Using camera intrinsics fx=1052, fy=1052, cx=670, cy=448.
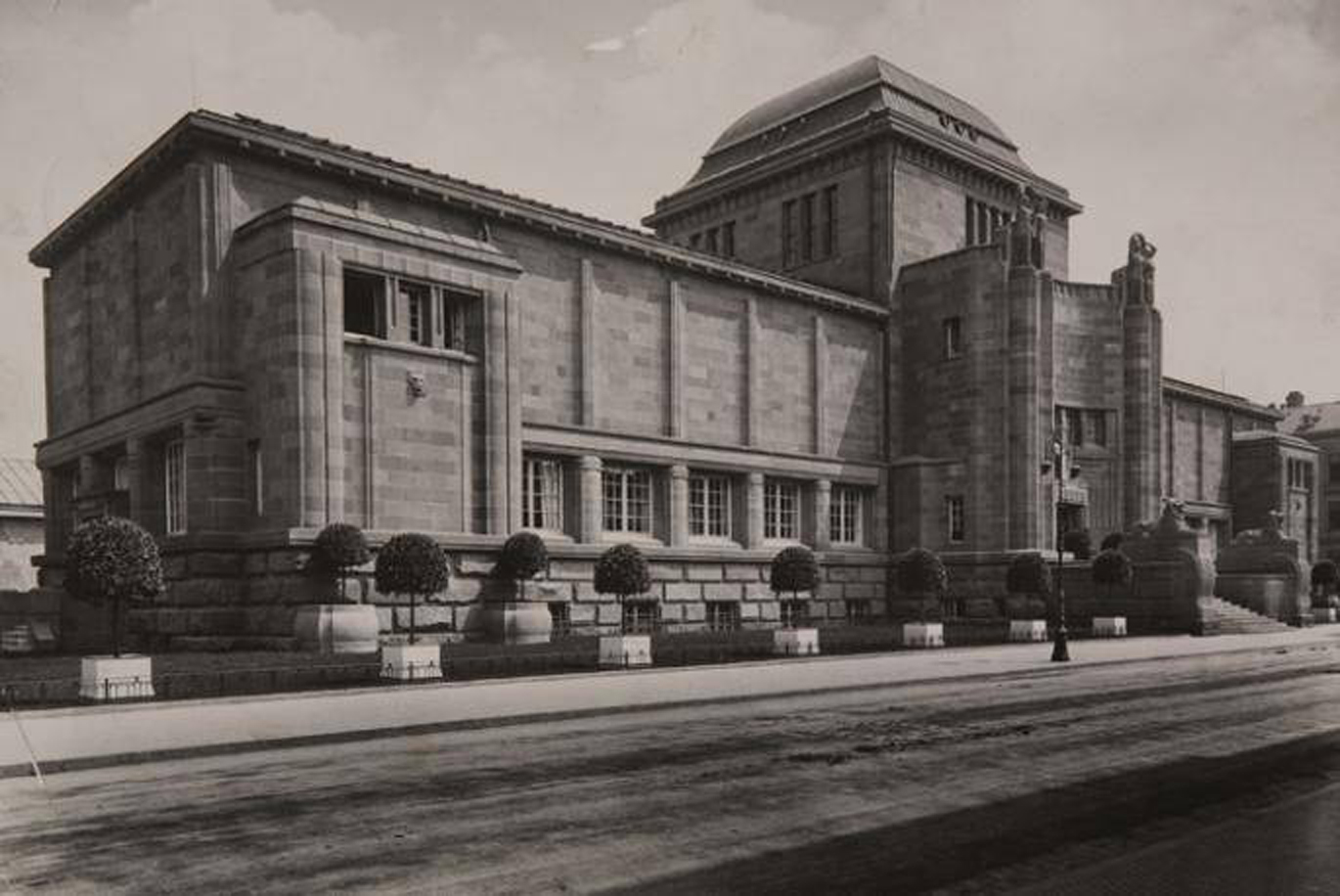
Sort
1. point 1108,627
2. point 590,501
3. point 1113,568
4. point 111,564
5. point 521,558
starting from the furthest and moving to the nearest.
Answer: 1. point 1113,568
2. point 1108,627
3. point 590,501
4. point 521,558
5. point 111,564

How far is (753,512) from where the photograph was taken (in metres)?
38.5

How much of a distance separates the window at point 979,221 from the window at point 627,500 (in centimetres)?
2107

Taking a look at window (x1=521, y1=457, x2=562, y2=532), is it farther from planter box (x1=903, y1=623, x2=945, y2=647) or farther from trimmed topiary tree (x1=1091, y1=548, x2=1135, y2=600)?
trimmed topiary tree (x1=1091, y1=548, x2=1135, y2=600)

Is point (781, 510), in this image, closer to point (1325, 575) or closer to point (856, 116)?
point (856, 116)

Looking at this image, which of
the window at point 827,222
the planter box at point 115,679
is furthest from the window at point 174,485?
the window at point 827,222

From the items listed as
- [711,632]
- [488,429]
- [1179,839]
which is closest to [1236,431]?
[711,632]

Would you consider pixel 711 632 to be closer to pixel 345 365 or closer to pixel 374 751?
pixel 345 365

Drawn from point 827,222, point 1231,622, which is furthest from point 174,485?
point 1231,622

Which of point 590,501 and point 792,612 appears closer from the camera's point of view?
point 590,501

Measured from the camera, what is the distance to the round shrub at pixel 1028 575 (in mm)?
38000

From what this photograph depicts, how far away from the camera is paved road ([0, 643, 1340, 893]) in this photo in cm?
752

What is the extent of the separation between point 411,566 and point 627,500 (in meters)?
12.9

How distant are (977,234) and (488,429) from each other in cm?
2870

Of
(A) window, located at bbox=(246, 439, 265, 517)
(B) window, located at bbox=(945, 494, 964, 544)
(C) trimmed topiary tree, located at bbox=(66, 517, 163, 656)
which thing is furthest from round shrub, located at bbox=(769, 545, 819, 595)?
(C) trimmed topiary tree, located at bbox=(66, 517, 163, 656)
